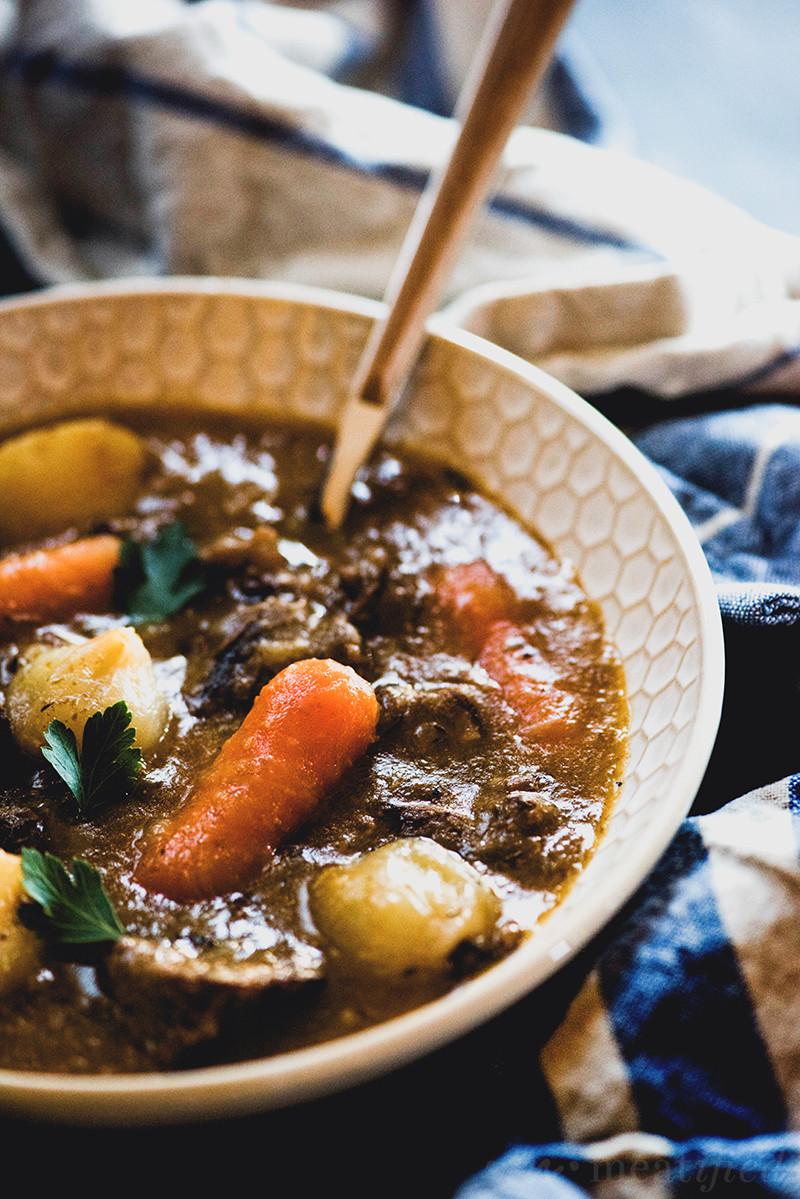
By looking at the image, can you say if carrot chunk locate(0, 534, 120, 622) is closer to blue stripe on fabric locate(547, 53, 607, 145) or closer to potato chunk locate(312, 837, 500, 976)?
potato chunk locate(312, 837, 500, 976)

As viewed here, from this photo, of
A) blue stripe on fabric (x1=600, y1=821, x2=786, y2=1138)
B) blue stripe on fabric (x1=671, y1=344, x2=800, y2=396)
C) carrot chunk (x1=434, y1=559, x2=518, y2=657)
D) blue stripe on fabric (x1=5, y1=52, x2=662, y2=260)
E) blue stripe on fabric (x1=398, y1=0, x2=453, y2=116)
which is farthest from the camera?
blue stripe on fabric (x1=398, y1=0, x2=453, y2=116)

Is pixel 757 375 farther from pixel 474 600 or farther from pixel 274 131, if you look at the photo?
pixel 274 131

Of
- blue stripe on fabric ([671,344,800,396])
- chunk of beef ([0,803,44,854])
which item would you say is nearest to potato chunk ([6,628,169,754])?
chunk of beef ([0,803,44,854])

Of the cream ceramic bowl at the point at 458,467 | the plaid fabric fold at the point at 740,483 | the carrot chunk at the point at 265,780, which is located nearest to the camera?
the cream ceramic bowl at the point at 458,467

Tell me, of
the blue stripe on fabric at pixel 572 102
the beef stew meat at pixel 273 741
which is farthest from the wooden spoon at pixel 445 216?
the blue stripe on fabric at pixel 572 102

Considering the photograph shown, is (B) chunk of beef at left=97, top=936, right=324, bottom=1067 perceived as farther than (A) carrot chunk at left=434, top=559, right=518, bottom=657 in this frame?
No

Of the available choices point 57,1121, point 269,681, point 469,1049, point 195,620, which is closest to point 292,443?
point 195,620

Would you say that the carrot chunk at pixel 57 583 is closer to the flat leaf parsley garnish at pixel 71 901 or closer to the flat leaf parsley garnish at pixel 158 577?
the flat leaf parsley garnish at pixel 158 577
